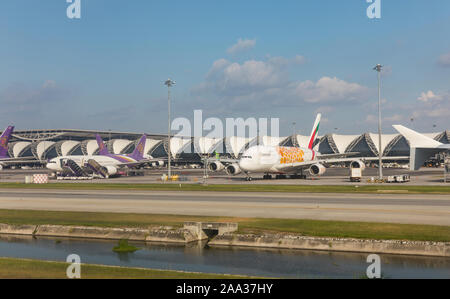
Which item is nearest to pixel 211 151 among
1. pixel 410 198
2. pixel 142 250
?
pixel 410 198

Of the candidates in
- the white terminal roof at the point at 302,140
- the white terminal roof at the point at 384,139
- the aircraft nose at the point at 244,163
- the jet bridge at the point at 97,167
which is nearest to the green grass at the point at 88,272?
the aircraft nose at the point at 244,163

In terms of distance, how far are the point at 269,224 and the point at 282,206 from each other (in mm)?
8874

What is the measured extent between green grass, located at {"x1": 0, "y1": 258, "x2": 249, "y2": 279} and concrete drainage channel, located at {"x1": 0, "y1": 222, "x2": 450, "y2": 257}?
7.74m

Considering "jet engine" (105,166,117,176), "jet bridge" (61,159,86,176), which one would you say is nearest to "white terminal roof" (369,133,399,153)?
"jet engine" (105,166,117,176)

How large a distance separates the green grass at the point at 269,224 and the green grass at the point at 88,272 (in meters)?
9.24

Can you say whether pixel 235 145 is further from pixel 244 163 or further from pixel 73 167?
pixel 244 163

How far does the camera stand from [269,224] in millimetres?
27500

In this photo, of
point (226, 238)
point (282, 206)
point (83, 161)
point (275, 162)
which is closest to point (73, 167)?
point (83, 161)

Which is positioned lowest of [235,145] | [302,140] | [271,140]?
[235,145]

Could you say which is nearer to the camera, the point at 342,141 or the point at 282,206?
the point at 282,206

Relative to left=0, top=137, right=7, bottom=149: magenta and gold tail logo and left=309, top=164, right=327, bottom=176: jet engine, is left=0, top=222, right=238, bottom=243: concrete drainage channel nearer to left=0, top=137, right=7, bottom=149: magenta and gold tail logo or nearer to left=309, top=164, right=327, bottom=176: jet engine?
left=309, top=164, right=327, bottom=176: jet engine

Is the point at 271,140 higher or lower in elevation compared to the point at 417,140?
higher

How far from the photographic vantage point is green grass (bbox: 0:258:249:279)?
16578 millimetres

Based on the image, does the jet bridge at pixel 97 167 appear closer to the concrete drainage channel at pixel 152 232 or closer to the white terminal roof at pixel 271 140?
the concrete drainage channel at pixel 152 232
